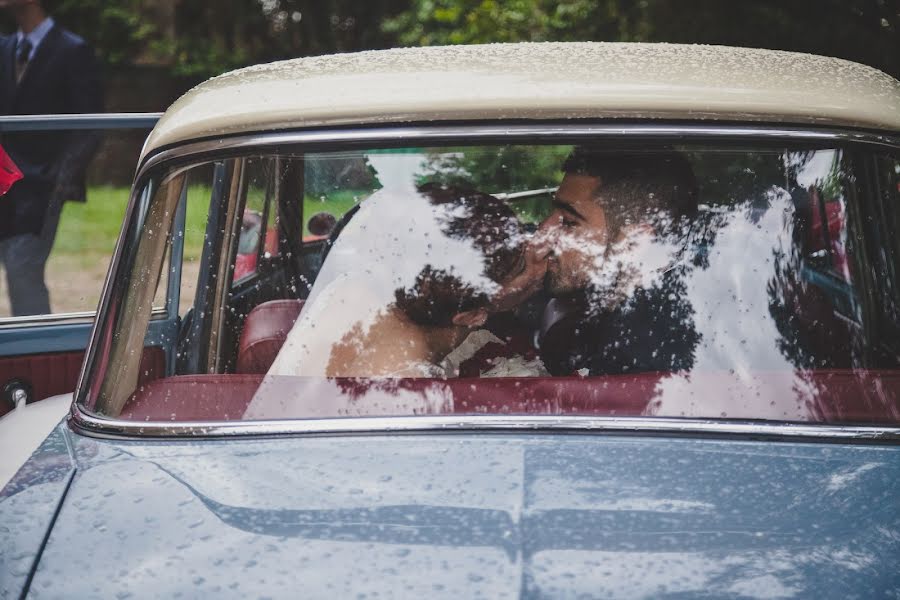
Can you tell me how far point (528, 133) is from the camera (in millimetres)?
1937

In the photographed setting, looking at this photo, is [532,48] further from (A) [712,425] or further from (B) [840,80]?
(A) [712,425]

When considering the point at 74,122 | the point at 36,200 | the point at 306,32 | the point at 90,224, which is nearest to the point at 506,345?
the point at 74,122

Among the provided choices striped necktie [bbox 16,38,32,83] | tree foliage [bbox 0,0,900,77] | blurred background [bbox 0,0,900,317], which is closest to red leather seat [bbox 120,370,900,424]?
blurred background [bbox 0,0,900,317]

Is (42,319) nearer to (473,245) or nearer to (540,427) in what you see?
(473,245)

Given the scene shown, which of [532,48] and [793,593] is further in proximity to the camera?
[532,48]

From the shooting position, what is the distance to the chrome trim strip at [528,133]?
1918 mm

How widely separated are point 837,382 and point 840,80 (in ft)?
1.98

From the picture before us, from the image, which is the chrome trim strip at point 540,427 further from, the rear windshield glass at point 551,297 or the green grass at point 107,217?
the green grass at point 107,217

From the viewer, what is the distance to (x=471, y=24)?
12.1m

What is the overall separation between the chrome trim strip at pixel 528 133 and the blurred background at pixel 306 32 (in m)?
1.38

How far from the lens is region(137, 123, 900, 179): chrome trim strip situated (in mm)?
1918

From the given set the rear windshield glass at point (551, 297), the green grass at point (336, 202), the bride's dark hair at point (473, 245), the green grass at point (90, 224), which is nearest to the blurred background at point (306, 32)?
the green grass at point (90, 224)

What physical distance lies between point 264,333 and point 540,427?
675 millimetres

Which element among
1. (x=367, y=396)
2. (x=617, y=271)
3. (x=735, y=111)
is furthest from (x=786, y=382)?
(x=367, y=396)
